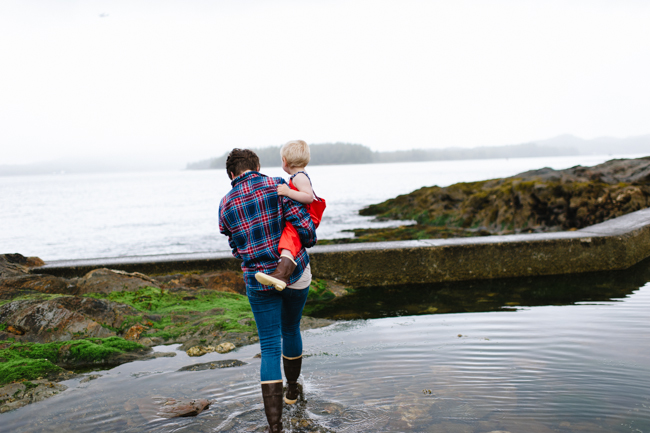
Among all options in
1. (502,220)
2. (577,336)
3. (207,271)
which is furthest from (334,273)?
(502,220)

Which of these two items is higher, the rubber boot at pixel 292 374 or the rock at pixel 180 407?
the rubber boot at pixel 292 374

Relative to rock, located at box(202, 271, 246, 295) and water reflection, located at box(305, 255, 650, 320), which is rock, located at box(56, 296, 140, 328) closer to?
rock, located at box(202, 271, 246, 295)

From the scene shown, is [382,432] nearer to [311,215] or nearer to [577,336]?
[311,215]

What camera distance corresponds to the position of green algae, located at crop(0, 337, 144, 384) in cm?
402

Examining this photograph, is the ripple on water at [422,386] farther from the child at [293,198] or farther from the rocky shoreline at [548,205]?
the rocky shoreline at [548,205]

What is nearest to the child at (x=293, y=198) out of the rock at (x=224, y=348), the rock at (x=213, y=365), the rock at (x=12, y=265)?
the rock at (x=213, y=365)

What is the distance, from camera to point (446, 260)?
23.9 feet

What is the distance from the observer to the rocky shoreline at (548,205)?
1108 centimetres

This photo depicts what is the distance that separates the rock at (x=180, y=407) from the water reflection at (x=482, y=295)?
2630 mm

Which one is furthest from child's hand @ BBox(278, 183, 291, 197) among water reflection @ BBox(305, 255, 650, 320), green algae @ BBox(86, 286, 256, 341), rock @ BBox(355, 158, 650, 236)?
rock @ BBox(355, 158, 650, 236)

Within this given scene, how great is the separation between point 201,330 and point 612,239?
6517 millimetres

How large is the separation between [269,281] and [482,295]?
458cm

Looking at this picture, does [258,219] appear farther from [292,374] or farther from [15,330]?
[15,330]

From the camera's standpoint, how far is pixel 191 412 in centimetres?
332
